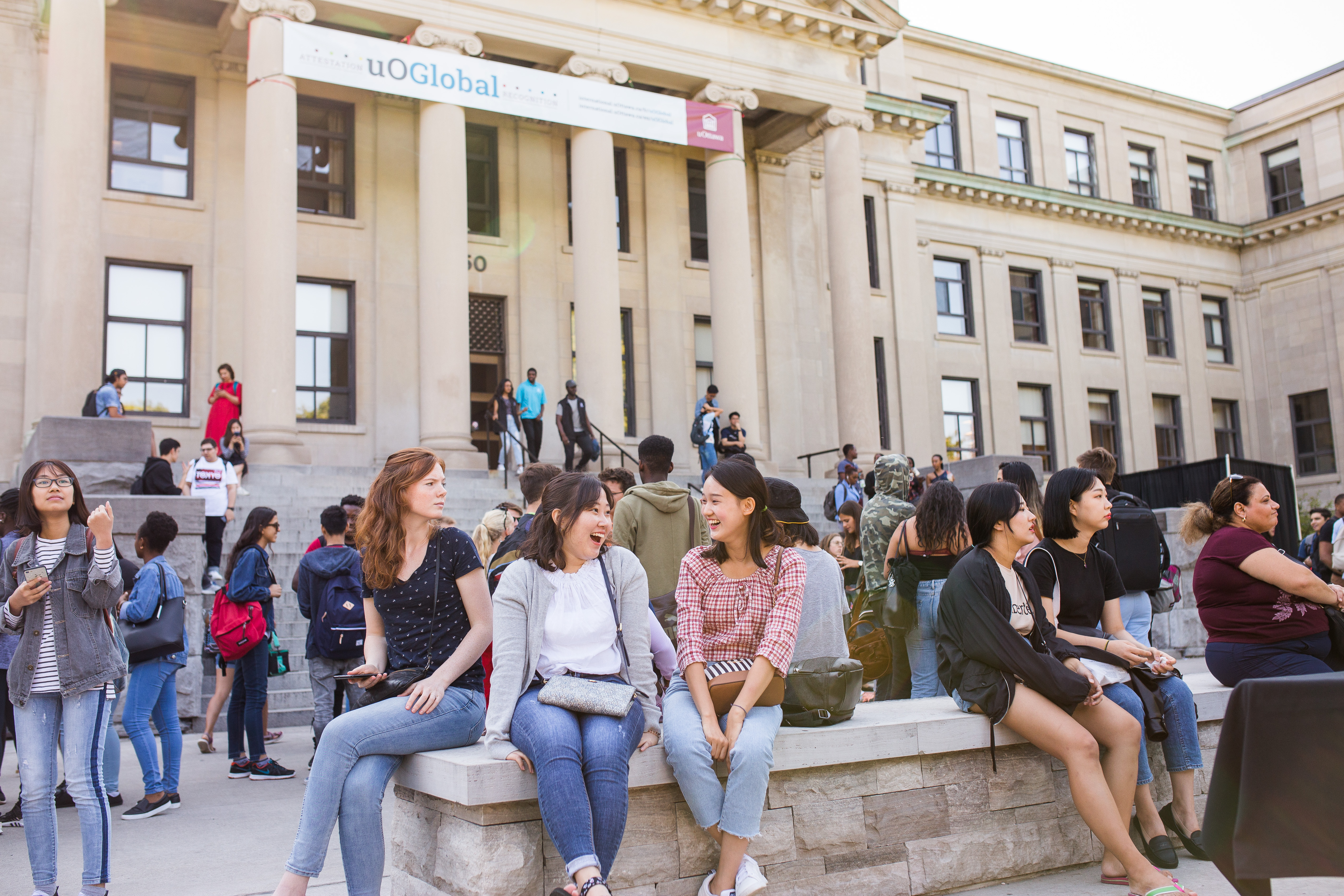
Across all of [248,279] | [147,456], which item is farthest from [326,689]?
[248,279]

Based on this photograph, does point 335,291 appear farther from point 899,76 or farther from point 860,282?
point 899,76

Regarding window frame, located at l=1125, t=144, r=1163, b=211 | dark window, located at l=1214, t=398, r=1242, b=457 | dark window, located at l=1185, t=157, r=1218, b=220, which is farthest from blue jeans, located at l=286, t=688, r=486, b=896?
dark window, located at l=1185, t=157, r=1218, b=220

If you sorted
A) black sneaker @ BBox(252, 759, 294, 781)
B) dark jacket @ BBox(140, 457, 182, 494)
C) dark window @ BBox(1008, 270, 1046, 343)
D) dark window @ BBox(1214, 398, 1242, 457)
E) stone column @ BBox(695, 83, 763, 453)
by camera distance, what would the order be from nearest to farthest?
1. black sneaker @ BBox(252, 759, 294, 781)
2. dark jacket @ BBox(140, 457, 182, 494)
3. stone column @ BBox(695, 83, 763, 453)
4. dark window @ BBox(1008, 270, 1046, 343)
5. dark window @ BBox(1214, 398, 1242, 457)

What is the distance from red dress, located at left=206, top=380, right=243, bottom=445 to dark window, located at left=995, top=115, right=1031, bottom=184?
79.7ft

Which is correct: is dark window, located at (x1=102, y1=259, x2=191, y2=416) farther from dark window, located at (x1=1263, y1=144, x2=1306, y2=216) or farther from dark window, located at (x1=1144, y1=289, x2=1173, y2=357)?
dark window, located at (x1=1263, y1=144, x2=1306, y2=216)

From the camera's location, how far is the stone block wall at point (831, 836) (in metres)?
4.25

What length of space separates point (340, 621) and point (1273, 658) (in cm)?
603

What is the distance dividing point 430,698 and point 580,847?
93 centimetres

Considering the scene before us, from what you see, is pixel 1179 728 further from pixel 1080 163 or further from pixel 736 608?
pixel 1080 163

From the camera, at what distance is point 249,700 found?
839cm

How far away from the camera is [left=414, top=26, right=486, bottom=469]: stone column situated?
19094 mm

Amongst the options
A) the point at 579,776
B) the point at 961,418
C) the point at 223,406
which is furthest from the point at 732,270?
the point at 579,776

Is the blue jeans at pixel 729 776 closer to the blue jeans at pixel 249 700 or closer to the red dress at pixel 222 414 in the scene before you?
the blue jeans at pixel 249 700

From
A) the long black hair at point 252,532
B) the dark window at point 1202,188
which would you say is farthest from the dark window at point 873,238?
the long black hair at point 252,532
